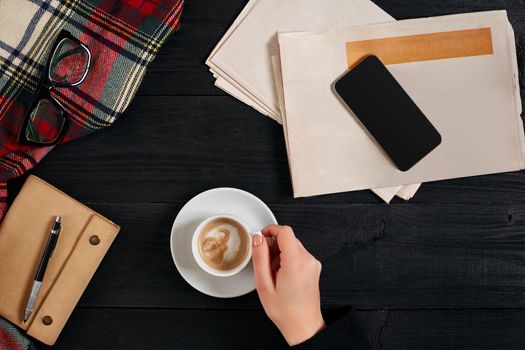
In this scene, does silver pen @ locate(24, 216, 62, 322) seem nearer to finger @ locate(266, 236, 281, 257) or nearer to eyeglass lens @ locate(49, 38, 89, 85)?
eyeglass lens @ locate(49, 38, 89, 85)

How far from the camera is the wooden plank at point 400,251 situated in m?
0.84

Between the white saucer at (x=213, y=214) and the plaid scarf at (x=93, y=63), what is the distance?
7.9 inches

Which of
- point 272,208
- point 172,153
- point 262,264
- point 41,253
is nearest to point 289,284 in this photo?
point 262,264

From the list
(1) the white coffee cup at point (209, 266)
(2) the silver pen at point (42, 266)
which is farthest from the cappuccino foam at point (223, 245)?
(2) the silver pen at point (42, 266)

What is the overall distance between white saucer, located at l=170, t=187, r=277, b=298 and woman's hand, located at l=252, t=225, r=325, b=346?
0.07 m

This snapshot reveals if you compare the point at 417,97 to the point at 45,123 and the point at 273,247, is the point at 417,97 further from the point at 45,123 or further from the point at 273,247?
the point at 45,123

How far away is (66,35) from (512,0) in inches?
28.9

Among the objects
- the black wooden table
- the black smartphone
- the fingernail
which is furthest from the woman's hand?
the black smartphone

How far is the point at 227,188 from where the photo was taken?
2.60ft

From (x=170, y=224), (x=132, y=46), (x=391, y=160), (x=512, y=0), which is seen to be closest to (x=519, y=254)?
(x=391, y=160)

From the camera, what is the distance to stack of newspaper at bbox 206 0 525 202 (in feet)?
2.69

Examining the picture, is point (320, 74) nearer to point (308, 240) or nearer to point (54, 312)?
point (308, 240)

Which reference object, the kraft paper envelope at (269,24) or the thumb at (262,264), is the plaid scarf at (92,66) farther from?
the thumb at (262,264)

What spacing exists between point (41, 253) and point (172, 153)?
A: 0.26 m
